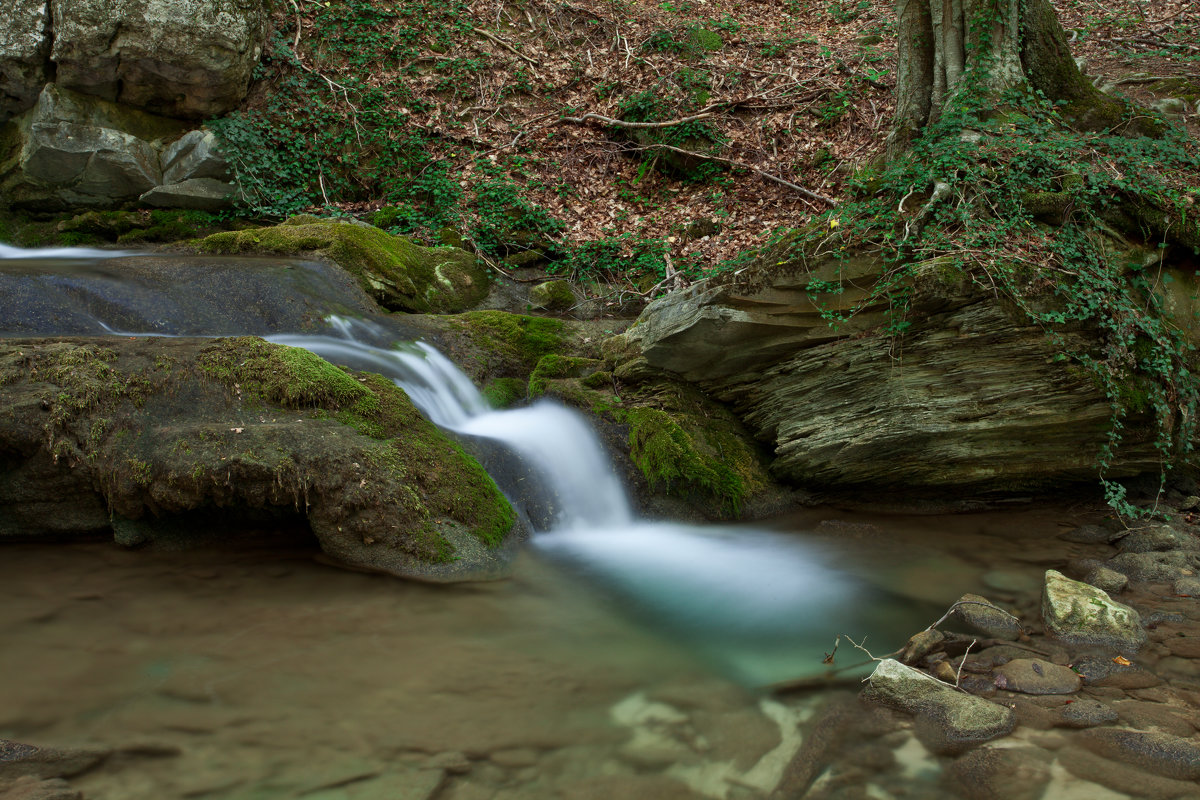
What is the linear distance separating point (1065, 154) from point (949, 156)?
35.3 inches

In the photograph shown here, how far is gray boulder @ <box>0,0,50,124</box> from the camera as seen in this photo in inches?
380

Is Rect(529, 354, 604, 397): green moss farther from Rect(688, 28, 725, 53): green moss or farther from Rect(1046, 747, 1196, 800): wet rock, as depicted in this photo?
Rect(688, 28, 725, 53): green moss

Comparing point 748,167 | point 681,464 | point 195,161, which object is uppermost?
point 195,161

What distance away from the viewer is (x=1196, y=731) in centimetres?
292

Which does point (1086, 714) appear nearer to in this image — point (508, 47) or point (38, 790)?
point (38, 790)

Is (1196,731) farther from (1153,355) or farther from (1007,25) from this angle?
(1007,25)

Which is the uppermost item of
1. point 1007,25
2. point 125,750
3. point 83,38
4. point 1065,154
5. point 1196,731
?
point 83,38

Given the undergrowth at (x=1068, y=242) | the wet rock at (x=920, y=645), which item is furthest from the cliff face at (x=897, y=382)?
the wet rock at (x=920, y=645)

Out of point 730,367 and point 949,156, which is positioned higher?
point 949,156

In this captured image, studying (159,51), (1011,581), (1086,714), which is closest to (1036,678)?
(1086,714)

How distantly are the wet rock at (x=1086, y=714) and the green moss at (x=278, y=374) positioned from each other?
442cm

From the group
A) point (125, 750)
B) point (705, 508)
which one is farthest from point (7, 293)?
point (705, 508)

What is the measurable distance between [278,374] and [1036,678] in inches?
186

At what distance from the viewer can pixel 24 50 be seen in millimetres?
9695
